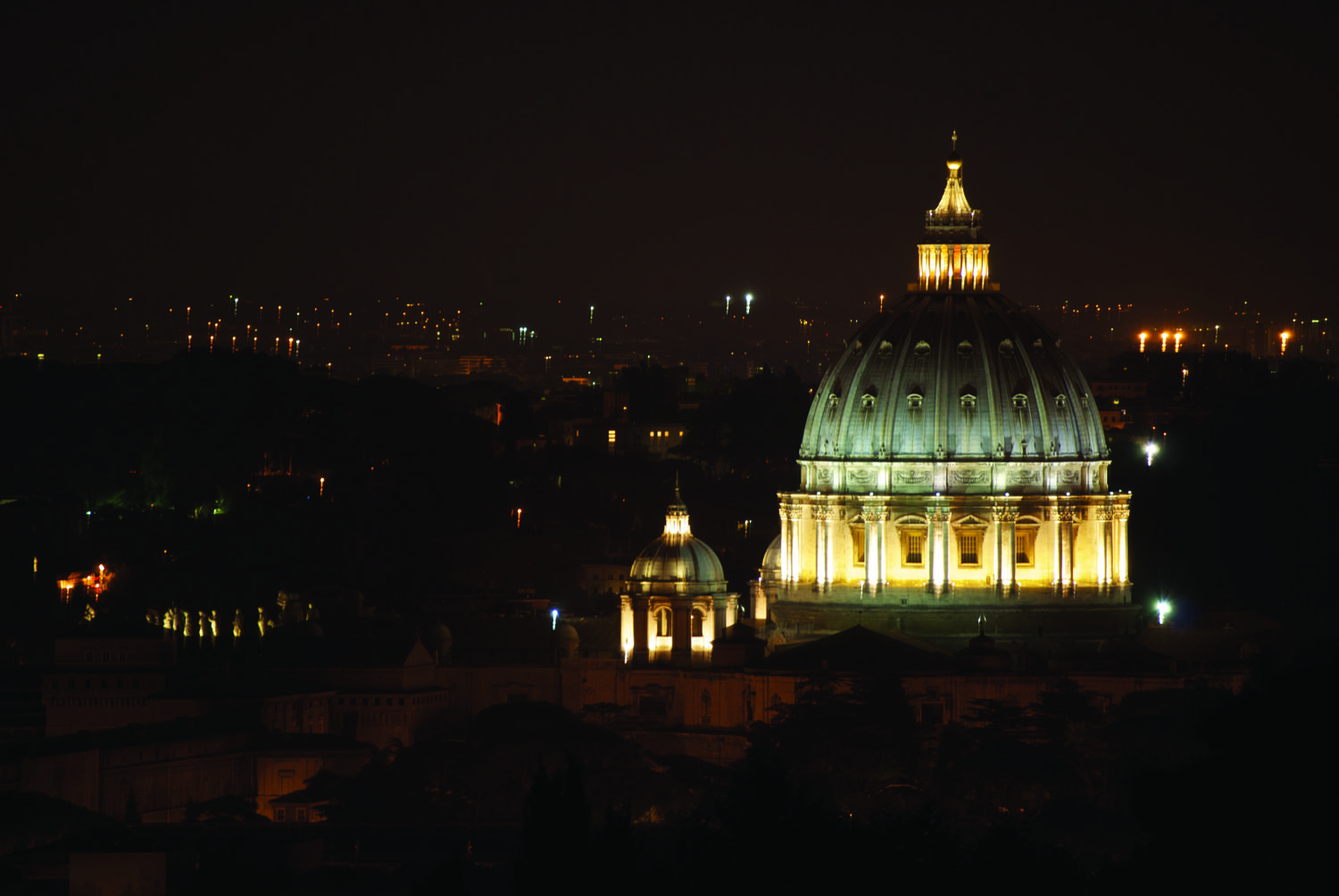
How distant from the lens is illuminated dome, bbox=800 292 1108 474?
121m

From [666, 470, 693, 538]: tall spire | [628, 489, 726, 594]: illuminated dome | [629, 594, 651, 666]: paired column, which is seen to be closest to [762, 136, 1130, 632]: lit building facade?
[628, 489, 726, 594]: illuminated dome

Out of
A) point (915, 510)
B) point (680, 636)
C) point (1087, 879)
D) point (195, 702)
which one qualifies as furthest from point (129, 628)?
point (1087, 879)

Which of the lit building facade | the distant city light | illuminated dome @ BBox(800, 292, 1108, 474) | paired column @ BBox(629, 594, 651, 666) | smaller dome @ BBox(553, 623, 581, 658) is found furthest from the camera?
the distant city light

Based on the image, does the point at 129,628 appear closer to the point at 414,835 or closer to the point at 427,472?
the point at 414,835

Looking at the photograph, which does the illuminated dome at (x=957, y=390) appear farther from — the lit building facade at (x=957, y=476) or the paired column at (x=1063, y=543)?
the paired column at (x=1063, y=543)

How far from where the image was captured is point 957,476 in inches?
4815

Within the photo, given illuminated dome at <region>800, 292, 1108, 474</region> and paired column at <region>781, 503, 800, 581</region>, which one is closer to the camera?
illuminated dome at <region>800, 292, 1108, 474</region>

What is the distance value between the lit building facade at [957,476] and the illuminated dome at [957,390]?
0.12 ft

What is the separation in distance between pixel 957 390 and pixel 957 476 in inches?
103

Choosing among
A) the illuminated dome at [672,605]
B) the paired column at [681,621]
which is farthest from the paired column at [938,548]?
the paired column at [681,621]

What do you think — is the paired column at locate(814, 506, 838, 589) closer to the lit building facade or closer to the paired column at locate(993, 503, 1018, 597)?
the lit building facade

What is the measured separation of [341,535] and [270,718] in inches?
1441

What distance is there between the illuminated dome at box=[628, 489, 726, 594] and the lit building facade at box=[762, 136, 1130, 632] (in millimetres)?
5343

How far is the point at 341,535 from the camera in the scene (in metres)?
145
